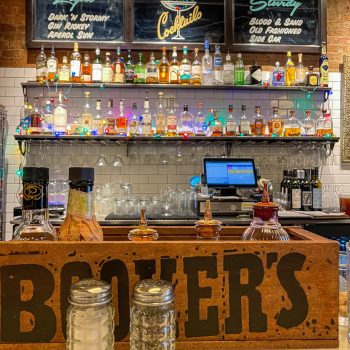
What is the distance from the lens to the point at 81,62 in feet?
13.8

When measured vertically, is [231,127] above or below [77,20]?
below

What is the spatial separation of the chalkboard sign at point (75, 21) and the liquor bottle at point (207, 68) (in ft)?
2.77

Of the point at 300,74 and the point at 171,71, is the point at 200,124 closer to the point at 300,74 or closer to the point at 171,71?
the point at 171,71

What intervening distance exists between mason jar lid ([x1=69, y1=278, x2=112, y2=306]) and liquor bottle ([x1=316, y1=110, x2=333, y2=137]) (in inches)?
152

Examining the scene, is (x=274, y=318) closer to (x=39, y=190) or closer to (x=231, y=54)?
(x=39, y=190)

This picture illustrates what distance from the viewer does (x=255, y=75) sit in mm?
4121

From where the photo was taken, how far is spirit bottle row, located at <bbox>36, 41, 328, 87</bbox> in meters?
4.03

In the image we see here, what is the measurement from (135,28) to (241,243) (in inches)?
152

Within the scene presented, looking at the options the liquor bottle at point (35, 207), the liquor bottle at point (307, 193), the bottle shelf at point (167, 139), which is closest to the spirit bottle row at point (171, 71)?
the bottle shelf at point (167, 139)

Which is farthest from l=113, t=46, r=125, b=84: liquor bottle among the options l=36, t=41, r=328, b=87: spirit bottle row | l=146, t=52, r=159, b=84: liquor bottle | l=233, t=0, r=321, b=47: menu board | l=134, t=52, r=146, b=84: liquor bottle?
l=233, t=0, r=321, b=47: menu board

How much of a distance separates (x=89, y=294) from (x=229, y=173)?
3.30 m

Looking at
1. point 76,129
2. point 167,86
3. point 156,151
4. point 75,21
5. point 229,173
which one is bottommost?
point 229,173

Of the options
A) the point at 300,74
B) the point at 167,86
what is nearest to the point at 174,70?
the point at 167,86

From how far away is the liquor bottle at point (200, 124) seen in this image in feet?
13.3
